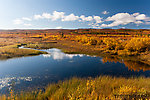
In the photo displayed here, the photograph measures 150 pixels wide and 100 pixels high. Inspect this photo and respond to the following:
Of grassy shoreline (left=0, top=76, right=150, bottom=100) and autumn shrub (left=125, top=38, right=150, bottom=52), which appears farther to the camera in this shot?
autumn shrub (left=125, top=38, right=150, bottom=52)

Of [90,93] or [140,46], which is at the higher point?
[140,46]

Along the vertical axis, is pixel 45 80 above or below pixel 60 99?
below

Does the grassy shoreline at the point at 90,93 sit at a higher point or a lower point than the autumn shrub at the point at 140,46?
lower

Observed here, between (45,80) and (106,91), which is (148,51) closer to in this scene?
(106,91)

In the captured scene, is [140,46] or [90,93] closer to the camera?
[90,93]

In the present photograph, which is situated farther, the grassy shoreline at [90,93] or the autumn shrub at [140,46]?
the autumn shrub at [140,46]

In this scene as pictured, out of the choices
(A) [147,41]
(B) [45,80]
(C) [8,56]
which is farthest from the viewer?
(A) [147,41]

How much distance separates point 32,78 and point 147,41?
2829cm

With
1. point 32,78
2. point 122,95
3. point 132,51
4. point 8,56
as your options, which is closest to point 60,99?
point 122,95

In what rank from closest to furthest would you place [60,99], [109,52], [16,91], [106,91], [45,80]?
[60,99]
[106,91]
[16,91]
[45,80]
[109,52]

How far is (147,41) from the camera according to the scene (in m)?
26.2

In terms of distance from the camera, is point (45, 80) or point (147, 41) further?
point (147, 41)

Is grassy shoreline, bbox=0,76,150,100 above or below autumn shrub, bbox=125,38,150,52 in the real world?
below

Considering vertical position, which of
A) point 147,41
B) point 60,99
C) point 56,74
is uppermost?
point 147,41
